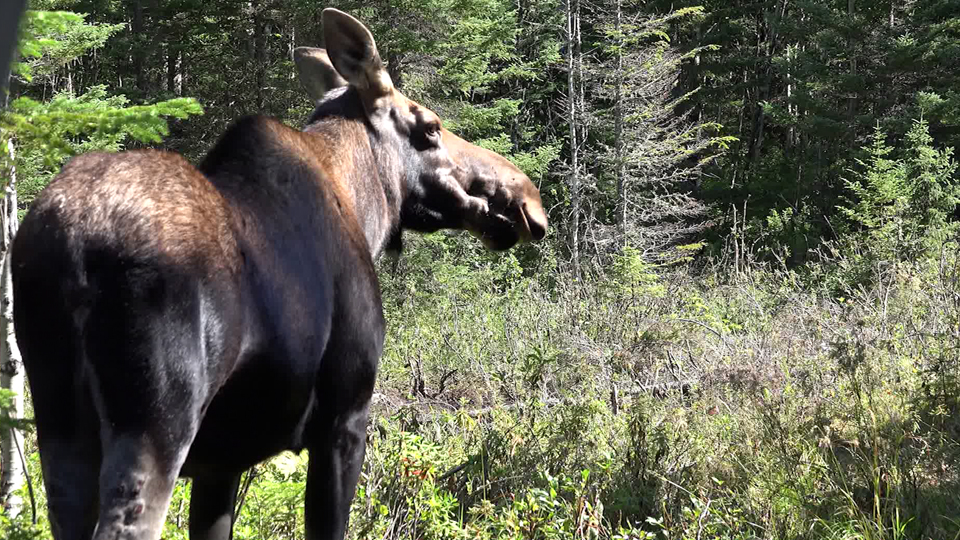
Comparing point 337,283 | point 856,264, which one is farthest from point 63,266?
point 856,264

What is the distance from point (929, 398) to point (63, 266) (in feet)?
16.1

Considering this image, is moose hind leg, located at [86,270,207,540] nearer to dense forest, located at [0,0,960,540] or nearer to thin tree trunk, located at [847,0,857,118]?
dense forest, located at [0,0,960,540]

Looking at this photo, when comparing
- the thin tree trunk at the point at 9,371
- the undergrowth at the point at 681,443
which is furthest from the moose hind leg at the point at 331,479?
the thin tree trunk at the point at 9,371

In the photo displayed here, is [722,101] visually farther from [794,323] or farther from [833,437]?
[833,437]

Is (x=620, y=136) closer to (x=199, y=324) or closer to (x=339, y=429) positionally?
(x=339, y=429)

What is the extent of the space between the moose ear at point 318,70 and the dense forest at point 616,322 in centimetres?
93

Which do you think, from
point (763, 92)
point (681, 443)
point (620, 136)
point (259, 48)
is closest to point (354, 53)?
point (681, 443)

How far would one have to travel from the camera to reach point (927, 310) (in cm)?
757

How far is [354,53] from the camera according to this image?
380 cm

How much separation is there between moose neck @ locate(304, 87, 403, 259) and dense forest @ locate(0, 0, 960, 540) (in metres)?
0.57

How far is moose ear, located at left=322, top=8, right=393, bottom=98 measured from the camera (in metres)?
3.62

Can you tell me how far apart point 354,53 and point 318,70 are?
688 mm

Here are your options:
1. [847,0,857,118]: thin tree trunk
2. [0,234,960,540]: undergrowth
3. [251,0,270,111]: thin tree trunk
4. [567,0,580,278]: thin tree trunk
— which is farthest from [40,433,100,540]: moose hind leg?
[847,0,857,118]: thin tree trunk

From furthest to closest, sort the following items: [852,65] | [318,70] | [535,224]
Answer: [852,65]
[318,70]
[535,224]
